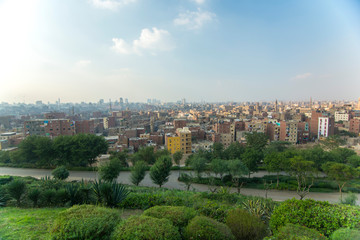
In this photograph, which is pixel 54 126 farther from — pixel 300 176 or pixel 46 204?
pixel 300 176

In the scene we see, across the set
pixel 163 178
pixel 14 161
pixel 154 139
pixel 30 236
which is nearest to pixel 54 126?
pixel 154 139

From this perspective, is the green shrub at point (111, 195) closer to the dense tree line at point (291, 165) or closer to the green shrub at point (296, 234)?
the green shrub at point (296, 234)

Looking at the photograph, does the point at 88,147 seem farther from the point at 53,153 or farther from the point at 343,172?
the point at 343,172

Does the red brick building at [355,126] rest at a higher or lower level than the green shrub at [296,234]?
lower

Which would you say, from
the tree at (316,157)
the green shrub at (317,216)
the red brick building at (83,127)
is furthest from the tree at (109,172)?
the red brick building at (83,127)

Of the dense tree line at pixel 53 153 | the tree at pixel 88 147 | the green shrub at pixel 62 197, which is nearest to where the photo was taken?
the green shrub at pixel 62 197

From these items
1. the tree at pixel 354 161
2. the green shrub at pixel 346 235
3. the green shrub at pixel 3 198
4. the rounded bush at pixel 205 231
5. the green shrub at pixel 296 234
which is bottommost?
the tree at pixel 354 161

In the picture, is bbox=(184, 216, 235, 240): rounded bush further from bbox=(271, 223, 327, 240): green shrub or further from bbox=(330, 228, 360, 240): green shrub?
bbox=(330, 228, 360, 240): green shrub
